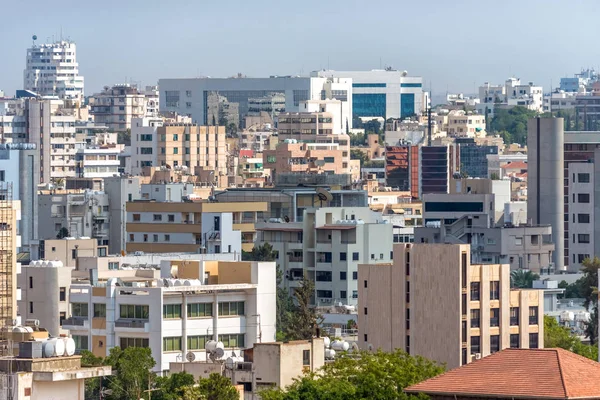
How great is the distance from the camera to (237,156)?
13950 cm

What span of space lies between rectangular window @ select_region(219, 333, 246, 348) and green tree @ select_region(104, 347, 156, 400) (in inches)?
111

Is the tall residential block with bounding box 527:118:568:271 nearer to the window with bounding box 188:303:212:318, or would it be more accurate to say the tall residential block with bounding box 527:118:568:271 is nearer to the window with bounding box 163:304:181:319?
the window with bounding box 188:303:212:318

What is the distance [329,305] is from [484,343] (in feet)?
56.7

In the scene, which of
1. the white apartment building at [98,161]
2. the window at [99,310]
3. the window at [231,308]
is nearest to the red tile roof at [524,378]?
the window at [231,308]

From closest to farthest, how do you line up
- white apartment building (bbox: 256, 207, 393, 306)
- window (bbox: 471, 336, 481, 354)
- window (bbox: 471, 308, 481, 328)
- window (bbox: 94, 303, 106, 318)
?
window (bbox: 94, 303, 106, 318), window (bbox: 471, 336, 481, 354), window (bbox: 471, 308, 481, 328), white apartment building (bbox: 256, 207, 393, 306)

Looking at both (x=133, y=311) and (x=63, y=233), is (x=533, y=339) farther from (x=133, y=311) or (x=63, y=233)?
(x=63, y=233)

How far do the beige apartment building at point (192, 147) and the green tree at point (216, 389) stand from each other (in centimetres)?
→ 8607

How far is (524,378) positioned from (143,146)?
94224 mm

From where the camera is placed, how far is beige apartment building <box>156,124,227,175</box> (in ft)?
396

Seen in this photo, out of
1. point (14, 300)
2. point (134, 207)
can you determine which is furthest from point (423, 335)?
point (134, 207)

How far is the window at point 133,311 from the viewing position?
4100 centimetres

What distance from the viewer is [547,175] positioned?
297 feet

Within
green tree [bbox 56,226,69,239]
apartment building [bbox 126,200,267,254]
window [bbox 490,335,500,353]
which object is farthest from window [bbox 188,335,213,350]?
green tree [bbox 56,226,69,239]

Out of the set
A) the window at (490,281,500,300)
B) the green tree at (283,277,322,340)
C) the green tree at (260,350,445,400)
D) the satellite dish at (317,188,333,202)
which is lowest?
the green tree at (283,277,322,340)
